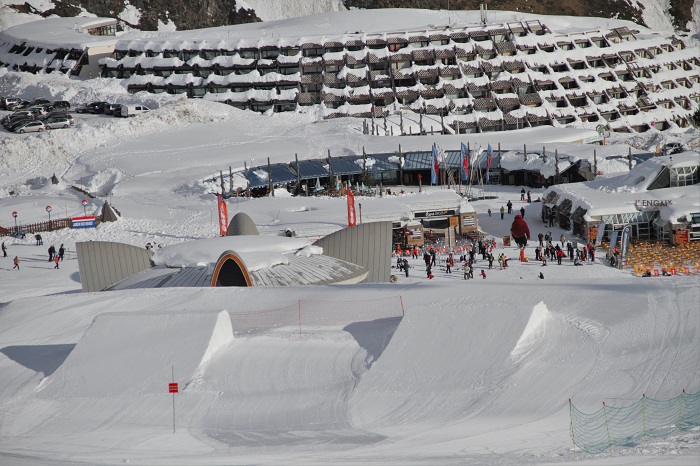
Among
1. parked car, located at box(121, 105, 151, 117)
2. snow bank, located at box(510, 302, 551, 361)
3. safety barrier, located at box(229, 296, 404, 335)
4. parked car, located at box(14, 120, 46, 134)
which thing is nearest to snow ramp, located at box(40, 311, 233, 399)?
safety barrier, located at box(229, 296, 404, 335)

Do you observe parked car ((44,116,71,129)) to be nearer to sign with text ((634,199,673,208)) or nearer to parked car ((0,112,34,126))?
parked car ((0,112,34,126))

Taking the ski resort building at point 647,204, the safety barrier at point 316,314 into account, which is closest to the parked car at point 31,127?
the ski resort building at point 647,204

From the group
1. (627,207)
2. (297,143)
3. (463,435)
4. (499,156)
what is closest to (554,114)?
(499,156)

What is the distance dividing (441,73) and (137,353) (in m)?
61.8

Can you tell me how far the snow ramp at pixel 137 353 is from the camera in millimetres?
27406

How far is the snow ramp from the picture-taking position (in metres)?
27.4

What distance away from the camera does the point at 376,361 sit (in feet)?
88.5

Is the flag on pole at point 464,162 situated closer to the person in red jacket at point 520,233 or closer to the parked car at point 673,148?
the parked car at point 673,148

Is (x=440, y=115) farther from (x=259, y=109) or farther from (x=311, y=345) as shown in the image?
(x=311, y=345)

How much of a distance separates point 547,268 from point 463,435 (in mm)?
24160

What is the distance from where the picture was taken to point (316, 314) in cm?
3095

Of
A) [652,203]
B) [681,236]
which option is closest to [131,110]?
[652,203]

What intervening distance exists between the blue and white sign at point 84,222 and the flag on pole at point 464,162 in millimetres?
20821

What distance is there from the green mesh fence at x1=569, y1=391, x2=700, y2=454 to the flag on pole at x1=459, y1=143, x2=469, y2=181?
40.4m
